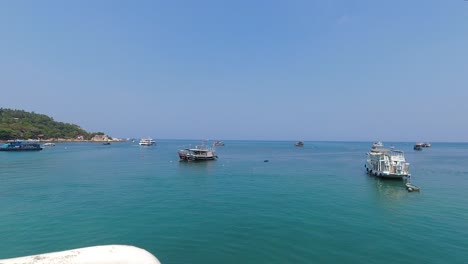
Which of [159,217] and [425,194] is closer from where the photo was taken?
[159,217]

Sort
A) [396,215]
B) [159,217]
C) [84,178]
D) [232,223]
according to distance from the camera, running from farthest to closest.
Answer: [84,178]
[396,215]
[159,217]
[232,223]

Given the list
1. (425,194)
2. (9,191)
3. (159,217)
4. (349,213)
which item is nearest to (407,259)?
(349,213)

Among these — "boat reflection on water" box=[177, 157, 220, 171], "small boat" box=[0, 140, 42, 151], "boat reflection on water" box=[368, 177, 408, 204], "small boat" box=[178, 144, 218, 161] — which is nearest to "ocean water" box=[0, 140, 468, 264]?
"boat reflection on water" box=[368, 177, 408, 204]

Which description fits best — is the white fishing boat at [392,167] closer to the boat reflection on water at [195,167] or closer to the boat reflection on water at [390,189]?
the boat reflection on water at [390,189]

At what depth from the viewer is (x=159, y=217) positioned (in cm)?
2678

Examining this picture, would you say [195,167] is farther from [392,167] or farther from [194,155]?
[392,167]

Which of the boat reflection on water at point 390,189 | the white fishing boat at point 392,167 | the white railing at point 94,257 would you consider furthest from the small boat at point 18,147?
the white railing at point 94,257

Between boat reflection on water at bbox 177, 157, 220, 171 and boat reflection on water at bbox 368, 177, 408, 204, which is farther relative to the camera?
boat reflection on water at bbox 177, 157, 220, 171

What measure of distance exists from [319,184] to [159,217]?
3063cm

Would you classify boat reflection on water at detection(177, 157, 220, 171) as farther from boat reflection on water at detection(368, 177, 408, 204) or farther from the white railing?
the white railing

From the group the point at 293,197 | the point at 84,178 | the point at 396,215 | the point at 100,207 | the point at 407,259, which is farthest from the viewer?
the point at 84,178

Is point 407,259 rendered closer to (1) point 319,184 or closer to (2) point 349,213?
(2) point 349,213

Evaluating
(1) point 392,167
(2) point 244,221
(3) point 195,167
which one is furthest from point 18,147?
(1) point 392,167

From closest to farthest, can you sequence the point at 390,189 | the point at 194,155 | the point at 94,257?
the point at 94,257 < the point at 390,189 < the point at 194,155
